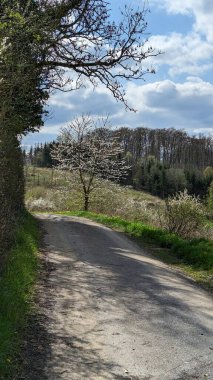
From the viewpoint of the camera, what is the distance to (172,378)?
5258mm

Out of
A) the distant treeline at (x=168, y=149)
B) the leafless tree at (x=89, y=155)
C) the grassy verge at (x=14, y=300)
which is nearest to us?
the grassy verge at (x=14, y=300)

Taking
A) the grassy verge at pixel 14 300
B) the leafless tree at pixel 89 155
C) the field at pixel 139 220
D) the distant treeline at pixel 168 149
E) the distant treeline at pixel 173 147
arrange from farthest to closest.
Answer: the distant treeline at pixel 173 147, the distant treeline at pixel 168 149, the leafless tree at pixel 89 155, the field at pixel 139 220, the grassy verge at pixel 14 300

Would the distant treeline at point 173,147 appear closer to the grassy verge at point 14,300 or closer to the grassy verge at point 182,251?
the grassy verge at point 182,251

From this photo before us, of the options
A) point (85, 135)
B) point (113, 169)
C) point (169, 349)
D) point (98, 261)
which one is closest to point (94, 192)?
point (113, 169)

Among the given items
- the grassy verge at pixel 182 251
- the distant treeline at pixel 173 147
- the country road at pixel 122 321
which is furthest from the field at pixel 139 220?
the distant treeline at pixel 173 147

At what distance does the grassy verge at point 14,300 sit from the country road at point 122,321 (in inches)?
11.8

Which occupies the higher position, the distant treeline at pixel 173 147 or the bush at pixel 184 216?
the distant treeline at pixel 173 147

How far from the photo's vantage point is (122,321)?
7.24 meters

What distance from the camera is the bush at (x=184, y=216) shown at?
17203 millimetres

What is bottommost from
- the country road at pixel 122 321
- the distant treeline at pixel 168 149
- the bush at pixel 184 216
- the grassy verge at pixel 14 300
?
the country road at pixel 122 321

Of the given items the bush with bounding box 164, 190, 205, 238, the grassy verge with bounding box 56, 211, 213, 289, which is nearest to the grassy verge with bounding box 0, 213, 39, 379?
the grassy verge with bounding box 56, 211, 213, 289

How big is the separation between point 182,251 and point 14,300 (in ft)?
24.5

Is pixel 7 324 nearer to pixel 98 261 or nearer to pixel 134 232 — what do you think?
pixel 98 261

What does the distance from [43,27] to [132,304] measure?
610 centimetres
